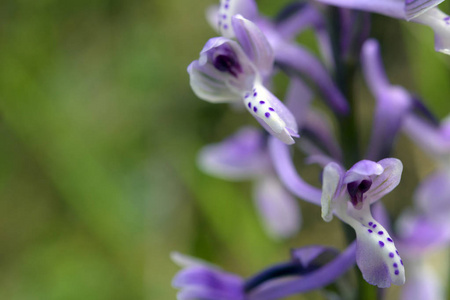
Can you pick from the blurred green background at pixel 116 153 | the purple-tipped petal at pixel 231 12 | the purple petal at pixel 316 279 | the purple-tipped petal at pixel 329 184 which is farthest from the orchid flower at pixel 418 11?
the blurred green background at pixel 116 153

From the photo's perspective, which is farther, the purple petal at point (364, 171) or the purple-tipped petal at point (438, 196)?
the purple-tipped petal at point (438, 196)

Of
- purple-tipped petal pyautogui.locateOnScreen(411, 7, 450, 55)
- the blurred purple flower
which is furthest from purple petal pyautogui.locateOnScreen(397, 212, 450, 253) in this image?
purple-tipped petal pyautogui.locateOnScreen(411, 7, 450, 55)

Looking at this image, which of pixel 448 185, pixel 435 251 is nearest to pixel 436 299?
pixel 435 251

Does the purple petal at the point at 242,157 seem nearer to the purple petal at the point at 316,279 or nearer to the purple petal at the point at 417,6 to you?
the purple petal at the point at 316,279

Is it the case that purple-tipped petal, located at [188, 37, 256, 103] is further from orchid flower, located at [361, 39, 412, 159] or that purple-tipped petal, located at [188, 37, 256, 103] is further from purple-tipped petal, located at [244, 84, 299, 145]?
orchid flower, located at [361, 39, 412, 159]

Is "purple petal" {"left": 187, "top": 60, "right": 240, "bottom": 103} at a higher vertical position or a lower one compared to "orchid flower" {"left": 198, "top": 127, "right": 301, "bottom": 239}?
higher

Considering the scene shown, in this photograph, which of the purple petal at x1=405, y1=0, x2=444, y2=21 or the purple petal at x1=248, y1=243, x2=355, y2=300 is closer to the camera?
the purple petal at x1=405, y1=0, x2=444, y2=21

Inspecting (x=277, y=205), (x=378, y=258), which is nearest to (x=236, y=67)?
(x=378, y=258)
